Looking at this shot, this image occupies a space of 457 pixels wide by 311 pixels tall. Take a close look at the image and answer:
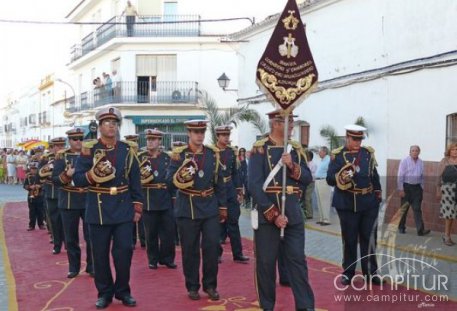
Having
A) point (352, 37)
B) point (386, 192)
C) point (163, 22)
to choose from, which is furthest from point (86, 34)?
point (386, 192)

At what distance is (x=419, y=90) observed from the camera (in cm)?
1271

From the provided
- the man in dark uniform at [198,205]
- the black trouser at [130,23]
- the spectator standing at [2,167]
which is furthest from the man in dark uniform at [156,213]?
the spectator standing at [2,167]

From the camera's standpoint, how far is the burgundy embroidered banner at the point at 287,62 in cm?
671

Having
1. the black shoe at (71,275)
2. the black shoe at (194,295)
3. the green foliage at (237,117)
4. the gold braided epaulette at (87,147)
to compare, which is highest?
the green foliage at (237,117)

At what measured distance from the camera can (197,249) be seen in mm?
7398

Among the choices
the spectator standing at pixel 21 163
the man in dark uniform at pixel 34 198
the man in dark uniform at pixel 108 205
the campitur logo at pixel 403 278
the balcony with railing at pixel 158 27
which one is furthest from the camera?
the balcony with railing at pixel 158 27

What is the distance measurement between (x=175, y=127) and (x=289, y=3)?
24.6m

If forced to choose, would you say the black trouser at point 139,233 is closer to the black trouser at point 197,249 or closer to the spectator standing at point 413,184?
the black trouser at point 197,249

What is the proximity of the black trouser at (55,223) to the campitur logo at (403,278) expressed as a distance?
4.99 m

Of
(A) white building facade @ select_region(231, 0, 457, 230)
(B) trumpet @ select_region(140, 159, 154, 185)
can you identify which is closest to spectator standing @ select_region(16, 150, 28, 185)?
(A) white building facade @ select_region(231, 0, 457, 230)

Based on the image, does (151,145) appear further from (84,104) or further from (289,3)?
(84,104)

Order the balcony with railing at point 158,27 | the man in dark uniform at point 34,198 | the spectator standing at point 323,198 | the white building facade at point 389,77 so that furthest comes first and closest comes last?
the balcony with railing at point 158,27, the spectator standing at point 323,198, the man in dark uniform at point 34,198, the white building facade at point 389,77

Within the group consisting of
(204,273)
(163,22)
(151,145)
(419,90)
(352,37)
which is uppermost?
(163,22)

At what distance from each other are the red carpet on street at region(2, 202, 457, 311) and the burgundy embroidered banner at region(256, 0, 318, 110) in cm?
234
